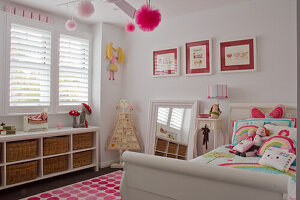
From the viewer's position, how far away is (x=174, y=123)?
399 centimetres

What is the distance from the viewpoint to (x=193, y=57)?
12.7 ft

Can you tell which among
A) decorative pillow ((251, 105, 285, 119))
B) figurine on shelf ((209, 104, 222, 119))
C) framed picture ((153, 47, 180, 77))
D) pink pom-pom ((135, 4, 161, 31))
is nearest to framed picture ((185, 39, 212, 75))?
framed picture ((153, 47, 180, 77))

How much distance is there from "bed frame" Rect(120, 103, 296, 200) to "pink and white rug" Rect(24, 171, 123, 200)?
1271mm

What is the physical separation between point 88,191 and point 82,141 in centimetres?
96

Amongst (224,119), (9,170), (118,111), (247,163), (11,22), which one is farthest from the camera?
(118,111)

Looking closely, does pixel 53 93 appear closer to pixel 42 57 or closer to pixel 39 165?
pixel 42 57

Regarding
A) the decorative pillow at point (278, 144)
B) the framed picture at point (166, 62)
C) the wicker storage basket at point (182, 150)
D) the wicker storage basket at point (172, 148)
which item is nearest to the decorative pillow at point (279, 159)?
the decorative pillow at point (278, 144)

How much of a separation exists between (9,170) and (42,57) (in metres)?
1.67

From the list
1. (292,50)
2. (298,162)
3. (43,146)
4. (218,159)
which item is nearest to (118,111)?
(43,146)

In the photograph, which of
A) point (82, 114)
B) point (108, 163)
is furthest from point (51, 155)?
point (108, 163)

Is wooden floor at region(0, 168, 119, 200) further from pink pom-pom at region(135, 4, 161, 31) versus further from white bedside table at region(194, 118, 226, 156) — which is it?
pink pom-pom at region(135, 4, 161, 31)

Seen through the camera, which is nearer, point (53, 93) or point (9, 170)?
point (9, 170)

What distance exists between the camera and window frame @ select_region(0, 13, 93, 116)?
3258 mm

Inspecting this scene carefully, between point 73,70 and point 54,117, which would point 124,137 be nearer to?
point 54,117
